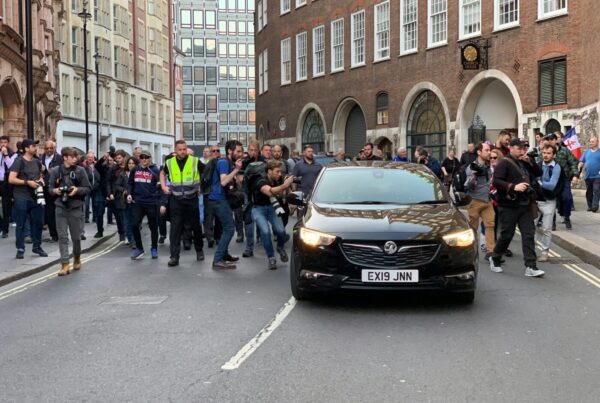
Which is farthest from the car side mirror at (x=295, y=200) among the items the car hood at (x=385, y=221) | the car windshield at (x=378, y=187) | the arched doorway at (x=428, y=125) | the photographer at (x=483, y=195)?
the arched doorway at (x=428, y=125)

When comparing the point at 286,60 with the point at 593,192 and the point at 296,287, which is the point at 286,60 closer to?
the point at 593,192

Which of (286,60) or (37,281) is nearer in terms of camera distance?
(37,281)

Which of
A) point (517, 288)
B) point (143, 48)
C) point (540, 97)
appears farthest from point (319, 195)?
point (143, 48)

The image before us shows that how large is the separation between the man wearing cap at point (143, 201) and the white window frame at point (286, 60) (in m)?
32.1

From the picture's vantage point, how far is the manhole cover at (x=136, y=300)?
838cm

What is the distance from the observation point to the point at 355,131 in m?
38.4

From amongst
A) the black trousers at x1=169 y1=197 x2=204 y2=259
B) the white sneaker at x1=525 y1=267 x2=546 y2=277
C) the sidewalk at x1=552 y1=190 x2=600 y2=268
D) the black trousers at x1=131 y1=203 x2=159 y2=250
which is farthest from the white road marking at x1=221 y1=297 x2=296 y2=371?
the sidewalk at x1=552 y1=190 x2=600 y2=268

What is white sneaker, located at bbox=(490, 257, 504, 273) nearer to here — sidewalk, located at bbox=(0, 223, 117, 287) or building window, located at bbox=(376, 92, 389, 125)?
sidewalk, located at bbox=(0, 223, 117, 287)

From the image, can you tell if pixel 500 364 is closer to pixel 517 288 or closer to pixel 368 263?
pixel 368 263

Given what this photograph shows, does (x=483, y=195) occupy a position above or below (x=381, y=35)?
below

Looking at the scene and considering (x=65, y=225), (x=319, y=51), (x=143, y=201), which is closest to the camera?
(x=65, y=225)

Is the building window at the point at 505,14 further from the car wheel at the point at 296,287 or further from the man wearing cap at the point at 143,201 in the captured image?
the car wheel at the point at 296,287

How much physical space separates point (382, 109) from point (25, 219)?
2431cm

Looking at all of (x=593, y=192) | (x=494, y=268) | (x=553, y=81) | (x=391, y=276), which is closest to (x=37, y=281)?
(x=391, y=276)
